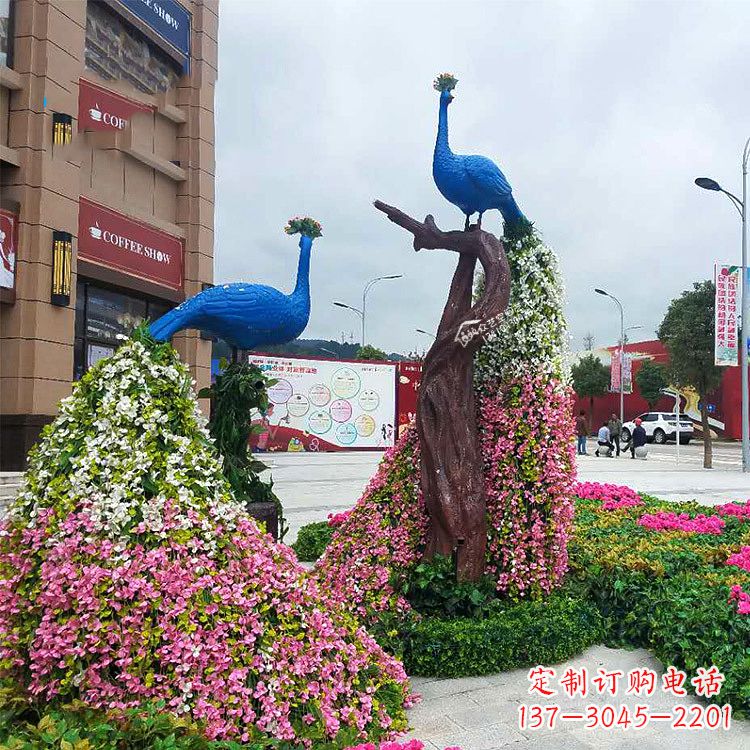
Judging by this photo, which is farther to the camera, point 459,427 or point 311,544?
point 311,544

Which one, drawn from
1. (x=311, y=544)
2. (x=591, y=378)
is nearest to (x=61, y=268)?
(x=311, y=544)

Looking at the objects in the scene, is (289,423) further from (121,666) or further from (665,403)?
(665,403)

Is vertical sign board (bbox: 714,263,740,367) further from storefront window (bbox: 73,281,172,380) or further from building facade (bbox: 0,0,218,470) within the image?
storefront window (bbox: 73,281,172,380)

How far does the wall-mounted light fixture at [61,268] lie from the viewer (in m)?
11.4

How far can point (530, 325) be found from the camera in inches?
183

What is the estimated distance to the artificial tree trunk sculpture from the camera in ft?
14.3

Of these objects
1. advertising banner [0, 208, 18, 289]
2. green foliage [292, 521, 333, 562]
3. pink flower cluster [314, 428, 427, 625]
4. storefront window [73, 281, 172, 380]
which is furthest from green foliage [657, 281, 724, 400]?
pink flower cluster [314, 428, 427, 625]

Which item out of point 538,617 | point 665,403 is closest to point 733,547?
point 538,617

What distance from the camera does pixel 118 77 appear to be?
43.5ft

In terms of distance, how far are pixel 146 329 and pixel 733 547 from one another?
15.6ft

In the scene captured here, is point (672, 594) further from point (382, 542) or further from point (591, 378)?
point (591, 378)

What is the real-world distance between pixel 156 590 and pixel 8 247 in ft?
32.5

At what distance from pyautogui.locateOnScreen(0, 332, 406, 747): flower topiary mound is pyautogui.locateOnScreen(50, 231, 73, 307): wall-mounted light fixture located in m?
9.24

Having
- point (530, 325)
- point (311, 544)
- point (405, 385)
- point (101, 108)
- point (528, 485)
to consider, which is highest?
point (101, 108)
